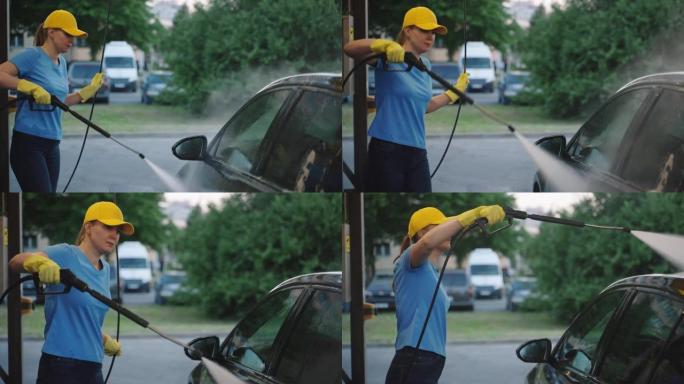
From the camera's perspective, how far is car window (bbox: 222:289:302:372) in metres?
5.71

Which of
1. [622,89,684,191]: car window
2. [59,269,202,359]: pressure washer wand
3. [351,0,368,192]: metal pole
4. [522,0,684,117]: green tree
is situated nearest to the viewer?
[59,269,202,359]: pressure washer wand

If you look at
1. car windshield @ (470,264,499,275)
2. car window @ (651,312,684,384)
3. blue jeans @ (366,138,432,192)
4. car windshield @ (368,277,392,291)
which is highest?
blue jeans @ (366,138,432,192)

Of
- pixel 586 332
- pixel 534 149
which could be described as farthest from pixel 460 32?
pixel 586 332

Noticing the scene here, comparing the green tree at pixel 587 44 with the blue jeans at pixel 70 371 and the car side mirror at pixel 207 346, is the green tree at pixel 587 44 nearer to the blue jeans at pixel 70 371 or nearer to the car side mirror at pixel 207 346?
the car side mirror at pixel 207 346

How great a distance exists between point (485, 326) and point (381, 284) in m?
0.53

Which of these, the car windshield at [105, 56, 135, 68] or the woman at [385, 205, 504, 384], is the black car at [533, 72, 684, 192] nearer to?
the woman at [385, 205, 504, 384]

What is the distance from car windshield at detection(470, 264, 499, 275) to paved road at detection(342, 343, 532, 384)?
Result: 0.34 m

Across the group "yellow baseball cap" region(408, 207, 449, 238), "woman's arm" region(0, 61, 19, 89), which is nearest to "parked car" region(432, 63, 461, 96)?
"yellow baseball cap" region(408, 207, 449, 238)

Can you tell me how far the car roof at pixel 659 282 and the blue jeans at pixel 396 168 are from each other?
104cm

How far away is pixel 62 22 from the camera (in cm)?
598

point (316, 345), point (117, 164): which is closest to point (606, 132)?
point (316, 345)

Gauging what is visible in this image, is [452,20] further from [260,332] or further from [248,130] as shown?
[260,332]

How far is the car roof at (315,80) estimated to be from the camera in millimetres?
5910

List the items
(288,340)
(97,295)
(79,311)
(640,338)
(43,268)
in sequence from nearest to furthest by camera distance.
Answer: (640,338)
(43,268)
(97,295)
(79,311)
(288,340)
